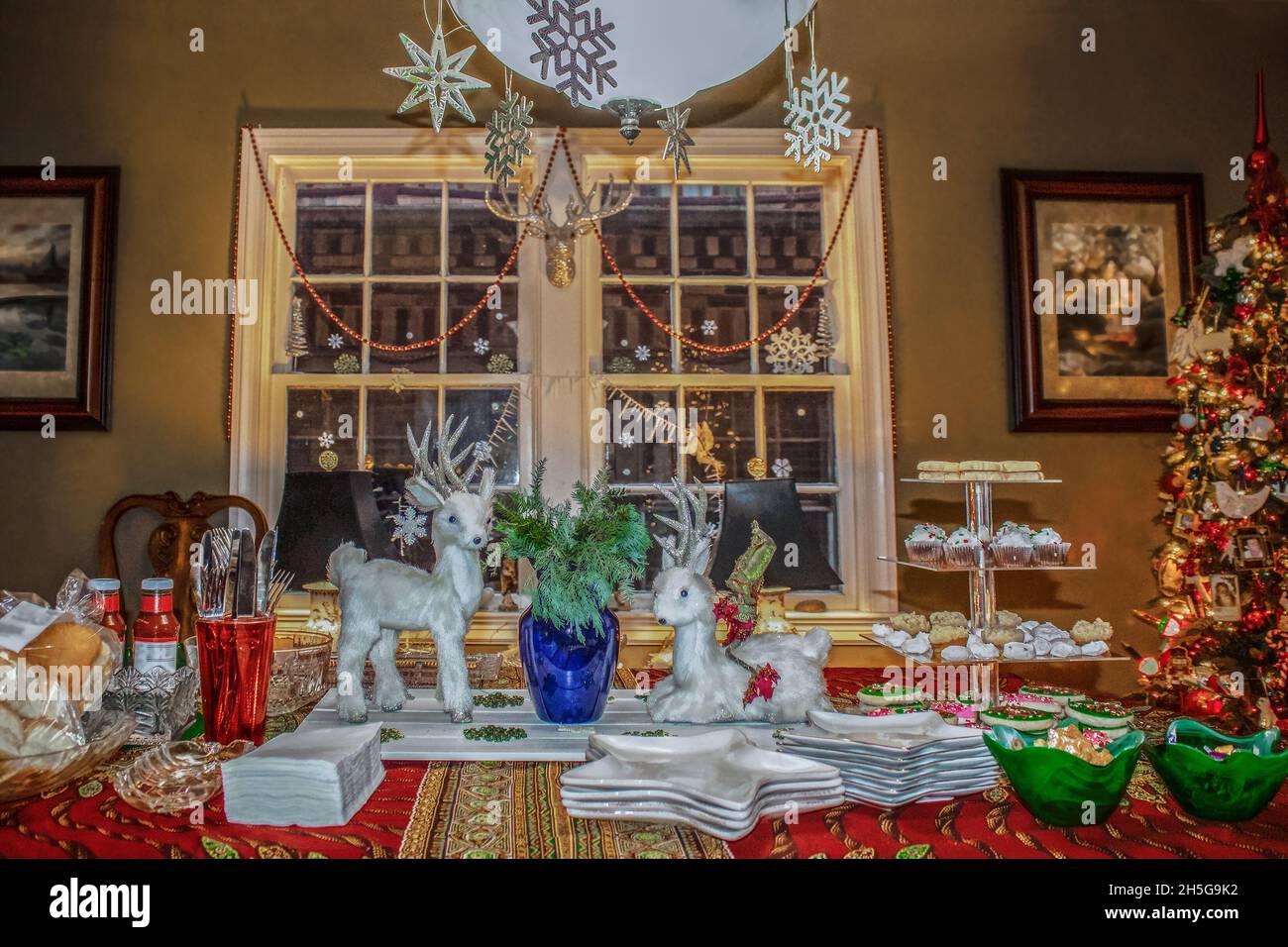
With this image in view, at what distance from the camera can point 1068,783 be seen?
1047mm

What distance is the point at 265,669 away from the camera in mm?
1421

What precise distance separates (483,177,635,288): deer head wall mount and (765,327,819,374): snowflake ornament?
90cm

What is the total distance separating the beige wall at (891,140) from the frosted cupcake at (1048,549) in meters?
1.64

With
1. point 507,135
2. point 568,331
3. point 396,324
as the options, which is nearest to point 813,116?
point 507,135

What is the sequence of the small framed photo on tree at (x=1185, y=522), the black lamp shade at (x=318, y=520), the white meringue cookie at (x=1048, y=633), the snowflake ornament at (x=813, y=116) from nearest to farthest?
the snowflake ornament at (x=813, y=116) → the white meringue cookie at (x=1048, y=633) → the black lamp shade at (x=318, y=520) → the small framed photo on tree at (x=1185, y=522)

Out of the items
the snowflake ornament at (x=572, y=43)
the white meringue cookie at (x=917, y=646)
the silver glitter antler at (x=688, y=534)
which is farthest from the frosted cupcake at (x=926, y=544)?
the snowflake ornament at (x=572, y=43)

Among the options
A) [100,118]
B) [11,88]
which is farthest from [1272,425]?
[11,88]

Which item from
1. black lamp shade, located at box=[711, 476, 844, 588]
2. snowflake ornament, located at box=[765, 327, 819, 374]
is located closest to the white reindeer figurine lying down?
black lamp shade, located at box=[711, 476, 844, 588]

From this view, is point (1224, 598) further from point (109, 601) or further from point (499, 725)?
point (109, 601)

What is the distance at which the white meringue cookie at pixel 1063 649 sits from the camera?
1861mm

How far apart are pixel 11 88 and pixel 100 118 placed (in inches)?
15.3

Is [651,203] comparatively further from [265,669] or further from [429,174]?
[265,669]

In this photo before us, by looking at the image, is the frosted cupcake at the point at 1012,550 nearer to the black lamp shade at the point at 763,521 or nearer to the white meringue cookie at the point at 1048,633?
the white meringue cookie at the point at 1048,633
